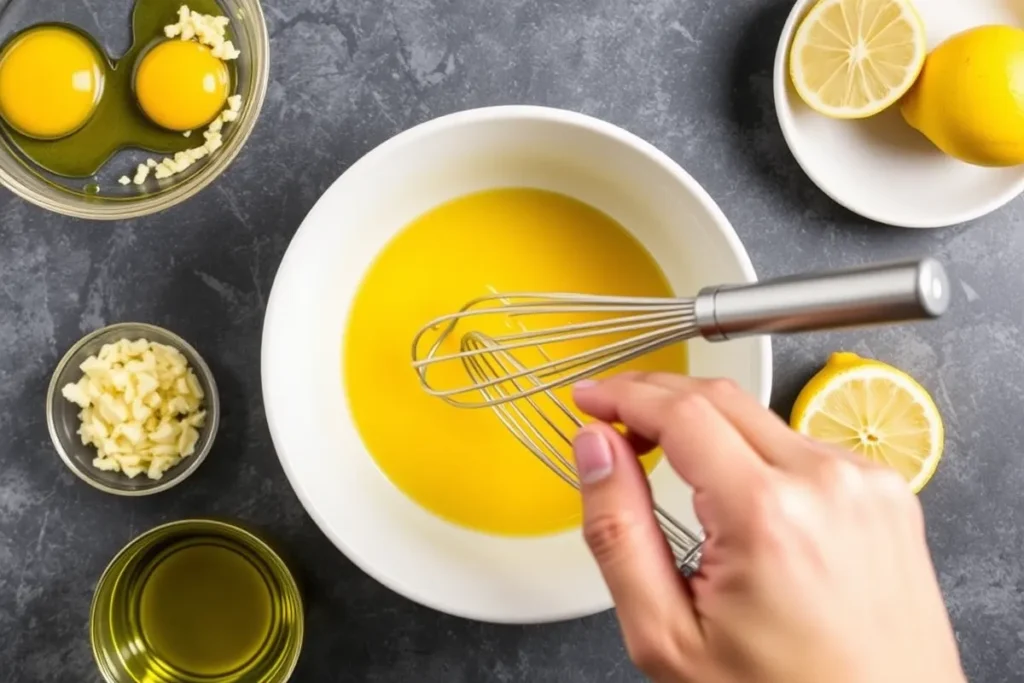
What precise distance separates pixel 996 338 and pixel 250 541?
2.35 feet

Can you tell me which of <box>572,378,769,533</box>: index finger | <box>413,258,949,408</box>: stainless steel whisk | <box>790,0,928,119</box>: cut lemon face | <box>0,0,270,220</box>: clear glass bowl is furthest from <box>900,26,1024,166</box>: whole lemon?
<box>0,0,270,220</box>: clear glass bowl

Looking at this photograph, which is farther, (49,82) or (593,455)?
(49,82)

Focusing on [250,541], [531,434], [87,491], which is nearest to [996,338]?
[531,434]

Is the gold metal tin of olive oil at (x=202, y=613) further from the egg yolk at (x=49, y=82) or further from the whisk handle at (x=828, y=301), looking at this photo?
the whisk handle at (x=828, y=301)

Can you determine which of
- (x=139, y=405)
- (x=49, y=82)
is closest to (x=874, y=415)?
(x=139, y=405)

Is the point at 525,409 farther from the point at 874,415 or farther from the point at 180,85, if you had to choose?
the point at 180,85

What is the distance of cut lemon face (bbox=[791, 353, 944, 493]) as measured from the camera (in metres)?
0.88

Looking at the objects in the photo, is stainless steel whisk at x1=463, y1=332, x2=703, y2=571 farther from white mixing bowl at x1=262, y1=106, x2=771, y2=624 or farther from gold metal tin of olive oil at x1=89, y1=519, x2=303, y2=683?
gold metal tin of olive oil at x1=89, y1=519, x2=303, y2=683

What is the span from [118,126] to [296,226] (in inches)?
7.8

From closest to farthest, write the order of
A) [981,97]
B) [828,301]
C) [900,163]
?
[828,301] → [981,97] → [900,163]

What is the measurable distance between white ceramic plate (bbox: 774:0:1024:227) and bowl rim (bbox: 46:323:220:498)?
575mm

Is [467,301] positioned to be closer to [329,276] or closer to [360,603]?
[329,276]

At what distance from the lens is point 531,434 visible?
0.89 meters

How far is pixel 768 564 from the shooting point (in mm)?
535
